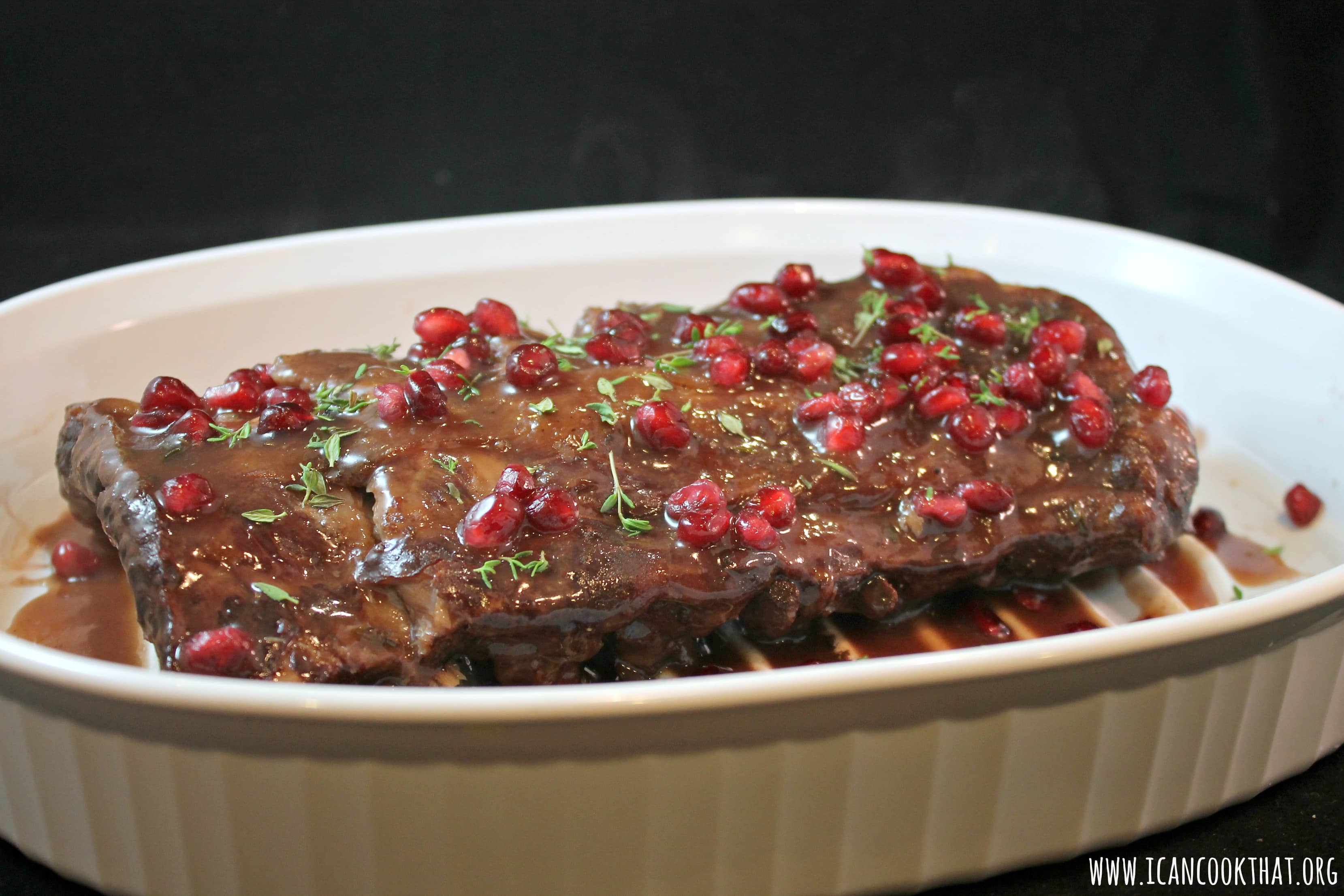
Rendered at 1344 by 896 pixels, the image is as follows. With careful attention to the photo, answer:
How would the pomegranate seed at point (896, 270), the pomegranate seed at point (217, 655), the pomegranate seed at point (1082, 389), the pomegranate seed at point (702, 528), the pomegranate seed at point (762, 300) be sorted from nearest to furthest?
the pomegranate seed at point (217, 655), the pomegranate seed at point (702, 528), the pomegranate seed at point (1082, 389), the pomegranate seed at point (762, 300), the pomegranate seed at point (896, 270)

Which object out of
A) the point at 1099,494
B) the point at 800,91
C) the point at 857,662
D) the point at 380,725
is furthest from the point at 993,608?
the point at 800,91

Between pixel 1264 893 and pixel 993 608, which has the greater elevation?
pixel 993 608

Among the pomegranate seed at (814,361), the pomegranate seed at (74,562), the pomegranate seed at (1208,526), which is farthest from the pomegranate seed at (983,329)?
the pomegranate seed at (74,562)

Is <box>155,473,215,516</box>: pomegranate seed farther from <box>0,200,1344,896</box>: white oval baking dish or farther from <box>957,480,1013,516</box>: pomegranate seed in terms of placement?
<box>957,480,1013,516</box>: pomegranate seed

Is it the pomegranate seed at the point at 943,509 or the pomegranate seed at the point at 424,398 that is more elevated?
the pomegranate seed at the point at 424,398

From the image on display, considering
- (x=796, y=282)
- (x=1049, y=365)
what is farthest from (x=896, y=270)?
(x=1049, y=365)

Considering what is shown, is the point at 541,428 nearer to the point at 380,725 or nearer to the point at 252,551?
the point at 252,551

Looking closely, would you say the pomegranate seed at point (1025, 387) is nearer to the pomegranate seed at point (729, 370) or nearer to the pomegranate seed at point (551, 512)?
the pomegranate seed at point (729, 370)
